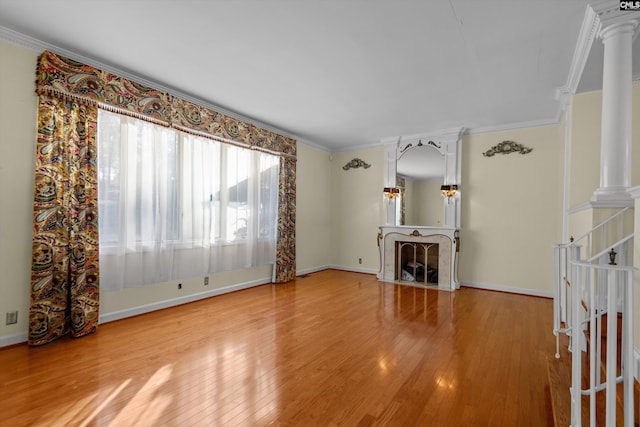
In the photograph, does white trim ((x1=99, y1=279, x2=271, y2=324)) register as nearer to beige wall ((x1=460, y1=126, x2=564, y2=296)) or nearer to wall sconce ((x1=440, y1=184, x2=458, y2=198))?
wall sconce ((x1=440, y1=184, x2=458, y2=198))

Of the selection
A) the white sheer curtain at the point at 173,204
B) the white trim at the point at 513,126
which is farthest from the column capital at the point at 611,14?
the white sheer curtain at the point at 173,204

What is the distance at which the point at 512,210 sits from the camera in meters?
4.82

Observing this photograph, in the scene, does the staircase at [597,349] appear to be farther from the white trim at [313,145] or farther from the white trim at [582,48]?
the white trim at [313,145]

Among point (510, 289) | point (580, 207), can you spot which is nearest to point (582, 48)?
point (580, 207)

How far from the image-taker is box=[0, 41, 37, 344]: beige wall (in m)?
2.56

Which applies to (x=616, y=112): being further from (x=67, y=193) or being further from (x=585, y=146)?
(x=67, y=193)

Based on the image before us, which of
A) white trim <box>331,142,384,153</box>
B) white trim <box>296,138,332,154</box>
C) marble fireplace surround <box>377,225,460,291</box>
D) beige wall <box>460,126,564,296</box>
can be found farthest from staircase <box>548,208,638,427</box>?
white trim <box>296,138,332,154</box>

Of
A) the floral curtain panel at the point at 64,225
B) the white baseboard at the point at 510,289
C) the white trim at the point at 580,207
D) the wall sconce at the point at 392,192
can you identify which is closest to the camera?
the white trim at the point at 580,207

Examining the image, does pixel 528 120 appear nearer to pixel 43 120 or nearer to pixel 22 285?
pixel 43 120

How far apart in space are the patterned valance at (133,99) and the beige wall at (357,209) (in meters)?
2.42

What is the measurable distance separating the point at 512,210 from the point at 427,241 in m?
1.40

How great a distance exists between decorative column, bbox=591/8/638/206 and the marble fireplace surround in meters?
2.74

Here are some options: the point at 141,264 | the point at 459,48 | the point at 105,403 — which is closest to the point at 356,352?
the point at 105,403

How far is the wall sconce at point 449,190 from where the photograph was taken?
16.9ft
